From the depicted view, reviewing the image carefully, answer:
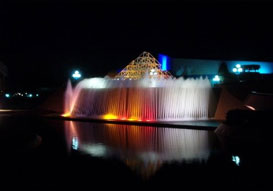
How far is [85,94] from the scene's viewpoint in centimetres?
2462

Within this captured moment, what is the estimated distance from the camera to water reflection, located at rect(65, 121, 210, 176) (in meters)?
9.36

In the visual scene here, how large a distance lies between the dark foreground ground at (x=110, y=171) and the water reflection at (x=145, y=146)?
0.41 meters

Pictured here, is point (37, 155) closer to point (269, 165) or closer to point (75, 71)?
point (269, 165)

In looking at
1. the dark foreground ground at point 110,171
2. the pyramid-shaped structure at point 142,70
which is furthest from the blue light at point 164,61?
the dark foreground ground at point 110,171

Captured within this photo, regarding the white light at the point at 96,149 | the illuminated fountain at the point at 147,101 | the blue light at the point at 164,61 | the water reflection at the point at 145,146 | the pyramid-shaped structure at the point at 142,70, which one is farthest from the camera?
the blue light at the point at 164,61

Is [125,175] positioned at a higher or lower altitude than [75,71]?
lower

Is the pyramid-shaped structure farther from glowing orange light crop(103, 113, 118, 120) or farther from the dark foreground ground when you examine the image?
the dark foreground ground

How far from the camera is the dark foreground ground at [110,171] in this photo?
6863 mm

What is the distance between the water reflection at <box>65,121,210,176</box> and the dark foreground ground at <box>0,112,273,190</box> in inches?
16.3

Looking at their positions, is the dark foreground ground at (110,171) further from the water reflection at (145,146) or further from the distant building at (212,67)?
the distant building at (212,67)

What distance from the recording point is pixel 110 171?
8047mm

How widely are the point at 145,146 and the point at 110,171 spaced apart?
3709 mm

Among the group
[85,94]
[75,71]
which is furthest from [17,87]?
[85,94]

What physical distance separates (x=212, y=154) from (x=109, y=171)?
12.4ft
